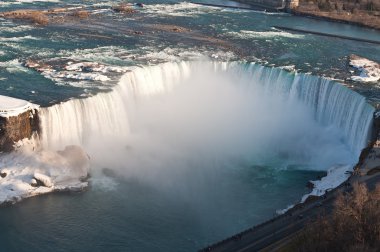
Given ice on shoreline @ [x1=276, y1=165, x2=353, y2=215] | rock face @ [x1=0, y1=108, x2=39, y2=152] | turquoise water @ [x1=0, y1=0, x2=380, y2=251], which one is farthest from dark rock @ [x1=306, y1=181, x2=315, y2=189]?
rock face @ [x1=0, y1=108, x2=39, y2=152]

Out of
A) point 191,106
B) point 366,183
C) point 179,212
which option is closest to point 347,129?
point 366,183

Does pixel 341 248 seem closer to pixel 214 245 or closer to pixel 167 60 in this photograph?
pixel 214 245

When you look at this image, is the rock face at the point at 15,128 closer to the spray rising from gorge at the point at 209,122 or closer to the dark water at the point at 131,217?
the spray rising from gorge at the point at 209,122

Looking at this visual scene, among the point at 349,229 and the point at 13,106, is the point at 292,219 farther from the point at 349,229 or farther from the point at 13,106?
the point at 13,106

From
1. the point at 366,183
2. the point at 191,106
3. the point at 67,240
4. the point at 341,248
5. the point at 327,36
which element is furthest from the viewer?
the point at 327,36

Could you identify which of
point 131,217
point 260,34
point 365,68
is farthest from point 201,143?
point 260,34

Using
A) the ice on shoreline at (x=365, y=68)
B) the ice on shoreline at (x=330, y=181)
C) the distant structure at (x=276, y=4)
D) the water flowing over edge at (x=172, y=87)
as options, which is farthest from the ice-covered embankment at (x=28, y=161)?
the distant structure at (x=276, y=4)
